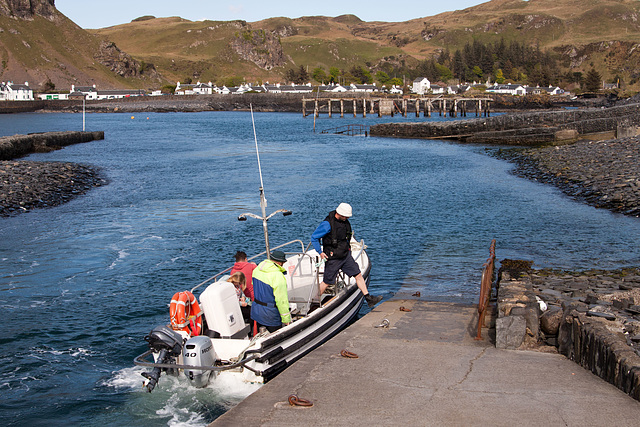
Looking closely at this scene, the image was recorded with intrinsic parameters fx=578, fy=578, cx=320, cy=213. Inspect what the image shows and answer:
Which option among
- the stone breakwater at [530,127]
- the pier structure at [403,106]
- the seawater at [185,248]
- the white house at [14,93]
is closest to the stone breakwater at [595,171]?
the seawater at [185,248]

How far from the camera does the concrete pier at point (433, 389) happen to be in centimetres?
646

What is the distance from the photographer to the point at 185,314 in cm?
905

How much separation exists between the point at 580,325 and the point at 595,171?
24475 millimetres

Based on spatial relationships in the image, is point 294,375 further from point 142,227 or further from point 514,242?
point 142,227

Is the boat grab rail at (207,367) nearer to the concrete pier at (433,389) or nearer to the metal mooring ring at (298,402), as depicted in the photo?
the concrete pier at (433,389)

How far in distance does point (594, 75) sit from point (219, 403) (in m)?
190

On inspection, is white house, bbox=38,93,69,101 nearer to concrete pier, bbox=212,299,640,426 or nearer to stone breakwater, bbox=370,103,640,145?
stone breakwater, bbox=370,103,640,145

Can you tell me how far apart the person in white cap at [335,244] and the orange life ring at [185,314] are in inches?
97.7

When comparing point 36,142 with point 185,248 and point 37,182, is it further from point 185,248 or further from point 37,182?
point 185,248

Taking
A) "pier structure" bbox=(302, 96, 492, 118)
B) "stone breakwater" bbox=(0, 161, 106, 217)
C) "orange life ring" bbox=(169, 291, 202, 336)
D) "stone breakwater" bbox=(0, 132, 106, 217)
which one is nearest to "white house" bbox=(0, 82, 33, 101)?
"pier structure" bbox=(302, 96, 492, 118)

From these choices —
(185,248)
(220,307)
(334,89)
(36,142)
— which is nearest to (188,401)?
(220,307)

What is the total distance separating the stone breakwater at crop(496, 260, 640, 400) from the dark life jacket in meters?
2.87

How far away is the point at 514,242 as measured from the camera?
19281 mm

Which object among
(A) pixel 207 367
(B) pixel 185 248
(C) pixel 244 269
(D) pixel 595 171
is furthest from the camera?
(D) pixel 595 171
